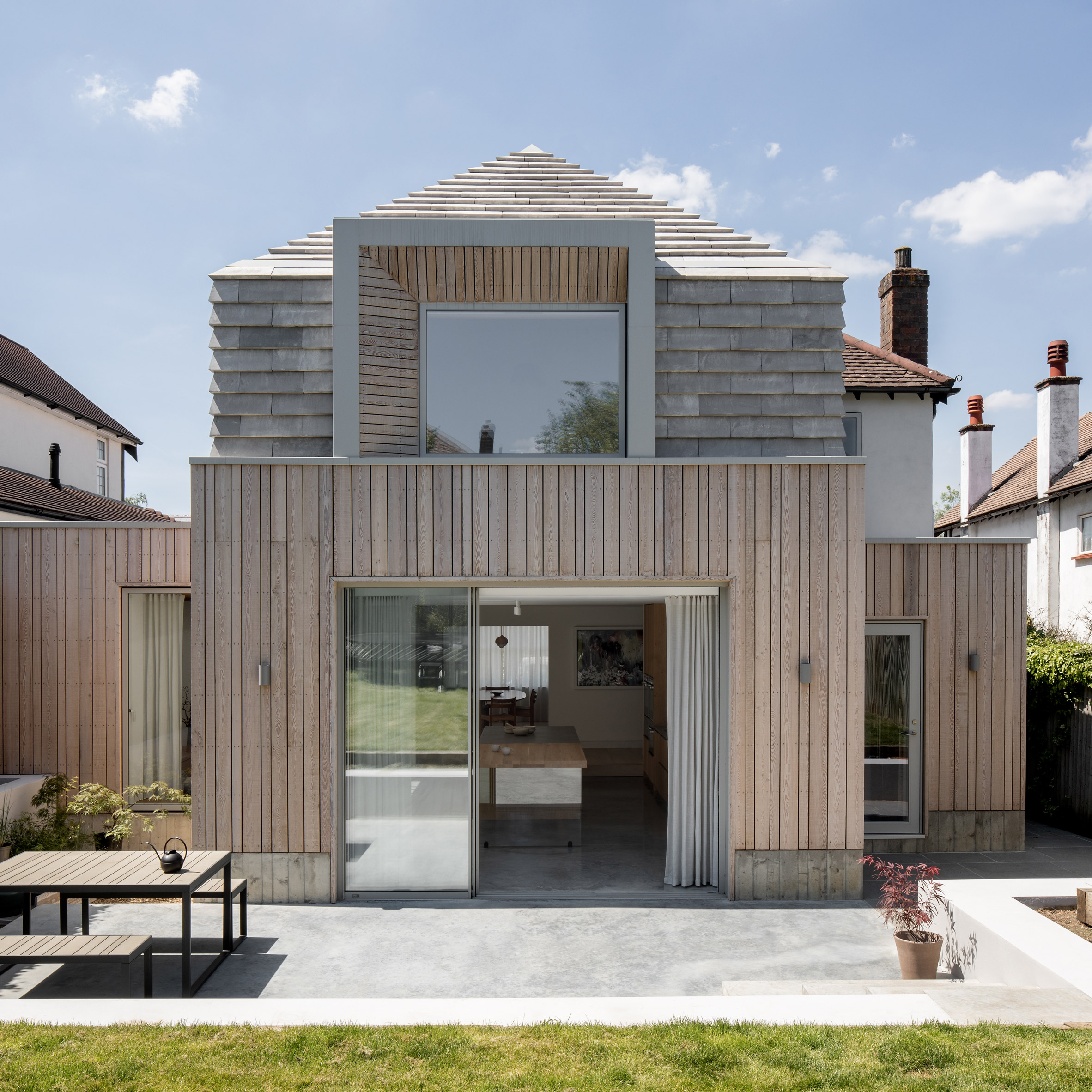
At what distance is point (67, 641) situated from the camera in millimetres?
7391

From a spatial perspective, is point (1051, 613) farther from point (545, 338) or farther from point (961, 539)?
point (545, 338)

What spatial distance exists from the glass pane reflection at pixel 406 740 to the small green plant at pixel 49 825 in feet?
8.78

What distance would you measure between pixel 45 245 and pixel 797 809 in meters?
15.4

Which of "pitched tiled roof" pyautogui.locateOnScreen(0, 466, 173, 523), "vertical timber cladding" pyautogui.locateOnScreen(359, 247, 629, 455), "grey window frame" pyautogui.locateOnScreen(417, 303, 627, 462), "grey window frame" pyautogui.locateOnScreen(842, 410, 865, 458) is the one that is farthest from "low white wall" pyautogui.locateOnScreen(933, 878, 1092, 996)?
"pitched tiled roof" pyautogui.locateOnScreen(0, 466, 173, 523)

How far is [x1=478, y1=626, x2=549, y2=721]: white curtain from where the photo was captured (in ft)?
45.9

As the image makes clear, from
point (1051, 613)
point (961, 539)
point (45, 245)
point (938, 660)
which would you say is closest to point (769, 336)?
point (961, 539)

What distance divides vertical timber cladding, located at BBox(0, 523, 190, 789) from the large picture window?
286 centimetres

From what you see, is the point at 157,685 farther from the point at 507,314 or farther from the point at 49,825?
the point at 507,314

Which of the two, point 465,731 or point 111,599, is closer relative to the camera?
point 465,731

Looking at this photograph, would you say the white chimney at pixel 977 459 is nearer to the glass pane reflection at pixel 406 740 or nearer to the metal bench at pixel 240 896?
the glass pane reflection at pixel 406 740

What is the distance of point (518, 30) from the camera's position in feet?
27.2

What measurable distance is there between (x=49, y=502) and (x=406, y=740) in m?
8.55

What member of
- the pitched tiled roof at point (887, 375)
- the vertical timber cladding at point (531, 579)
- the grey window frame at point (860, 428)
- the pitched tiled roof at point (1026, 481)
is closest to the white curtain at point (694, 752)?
the vertical timber cladding at point (531, 579)

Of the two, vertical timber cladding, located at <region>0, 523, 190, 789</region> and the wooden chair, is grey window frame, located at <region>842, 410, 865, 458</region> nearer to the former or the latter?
the wooden chair
